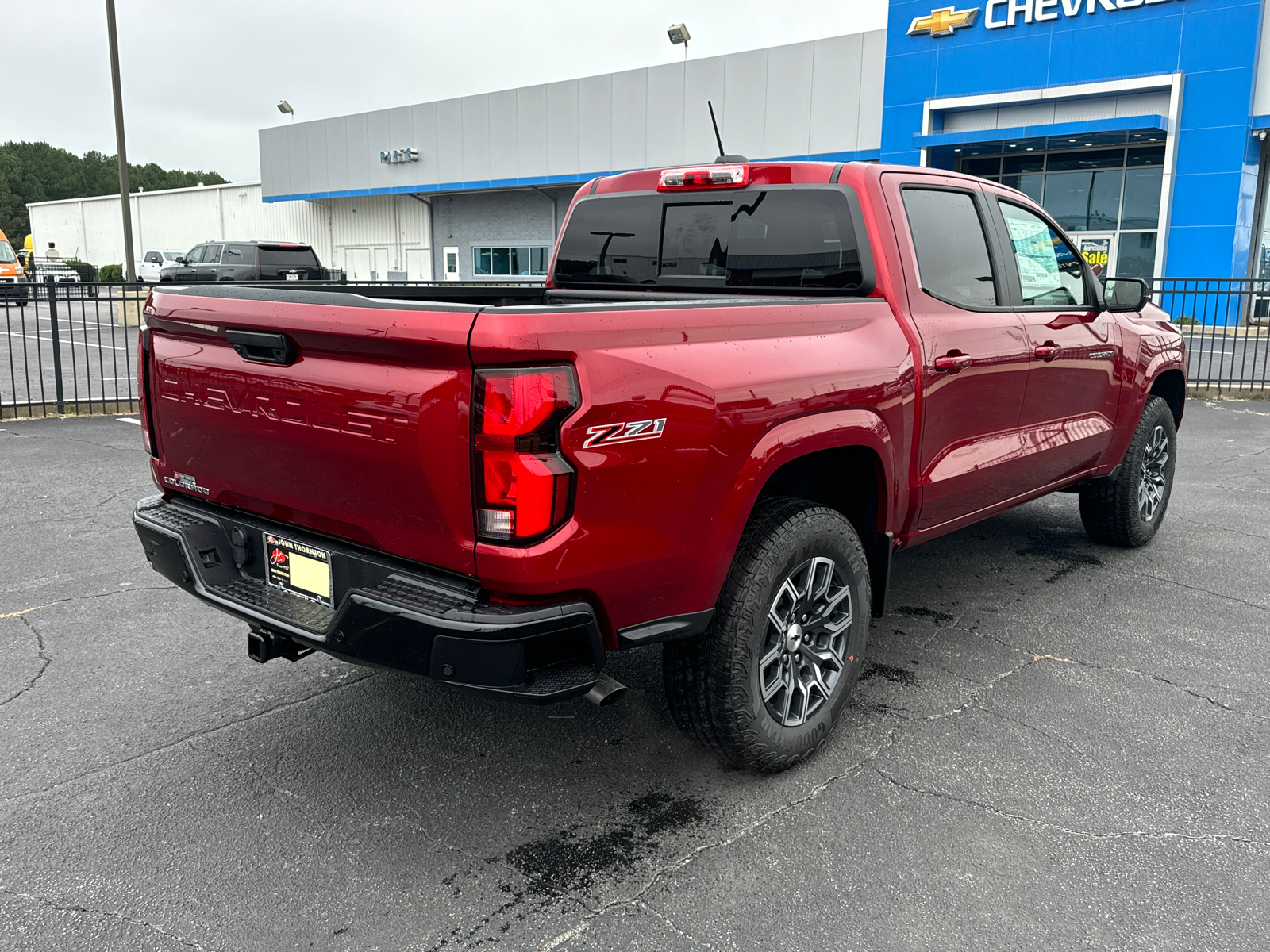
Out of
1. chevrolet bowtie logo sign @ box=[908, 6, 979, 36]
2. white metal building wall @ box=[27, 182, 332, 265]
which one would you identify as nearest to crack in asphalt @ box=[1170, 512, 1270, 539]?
chevrolet bowtie logo sign @ box=[908, 6, 979, 36]

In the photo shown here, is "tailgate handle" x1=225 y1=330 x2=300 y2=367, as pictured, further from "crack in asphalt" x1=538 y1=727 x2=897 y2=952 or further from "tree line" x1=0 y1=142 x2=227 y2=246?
"tree line" x1=0 y1=142 x2=227 y2=246

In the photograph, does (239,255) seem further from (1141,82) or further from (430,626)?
(430,626)

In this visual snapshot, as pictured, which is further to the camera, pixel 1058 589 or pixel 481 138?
pixel 481 138

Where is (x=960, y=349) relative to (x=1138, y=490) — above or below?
above

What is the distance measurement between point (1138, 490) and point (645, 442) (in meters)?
4.20

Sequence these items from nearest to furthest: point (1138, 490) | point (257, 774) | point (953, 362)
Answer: point (257, 774) < point (953, 362) < point (1138, 490)

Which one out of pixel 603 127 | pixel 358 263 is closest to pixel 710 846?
pixel 603 127

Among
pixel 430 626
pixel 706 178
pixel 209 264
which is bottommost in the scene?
pixel 430 626

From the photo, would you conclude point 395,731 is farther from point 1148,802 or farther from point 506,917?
point 1148,802

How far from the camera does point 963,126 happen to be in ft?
84.8

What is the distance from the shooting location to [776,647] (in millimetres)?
3027

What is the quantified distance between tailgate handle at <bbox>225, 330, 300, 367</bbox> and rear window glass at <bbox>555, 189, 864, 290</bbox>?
1.87m

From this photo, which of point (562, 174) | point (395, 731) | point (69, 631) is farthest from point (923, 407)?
point (562, 174)

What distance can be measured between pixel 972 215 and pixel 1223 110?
22707mm
